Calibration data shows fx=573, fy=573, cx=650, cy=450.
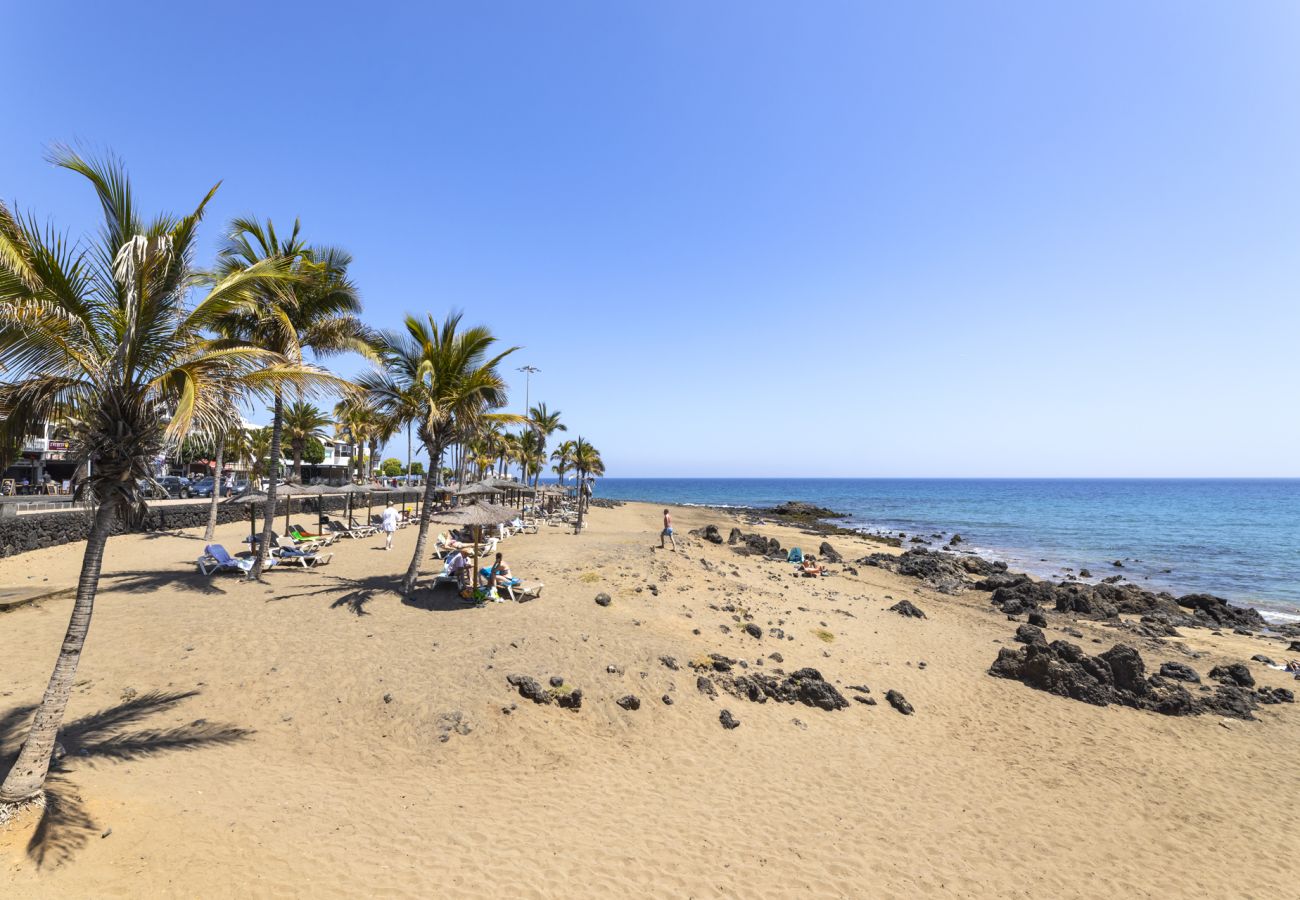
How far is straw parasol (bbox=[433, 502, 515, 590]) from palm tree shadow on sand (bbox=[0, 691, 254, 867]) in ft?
18.9

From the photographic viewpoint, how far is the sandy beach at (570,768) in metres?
5.83

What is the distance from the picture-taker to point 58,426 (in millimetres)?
5895

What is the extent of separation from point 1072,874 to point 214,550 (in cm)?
2014

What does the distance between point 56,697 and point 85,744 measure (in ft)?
7.29

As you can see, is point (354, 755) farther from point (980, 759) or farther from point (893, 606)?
point (893, 606)

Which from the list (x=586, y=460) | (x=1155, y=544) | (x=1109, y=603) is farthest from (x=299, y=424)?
(x=1155, y=544)

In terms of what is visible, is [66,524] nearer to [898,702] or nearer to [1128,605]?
[898,702]

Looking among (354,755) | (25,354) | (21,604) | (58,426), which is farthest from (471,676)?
(21,604)

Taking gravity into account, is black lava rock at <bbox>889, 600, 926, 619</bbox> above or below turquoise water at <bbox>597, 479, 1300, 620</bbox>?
above

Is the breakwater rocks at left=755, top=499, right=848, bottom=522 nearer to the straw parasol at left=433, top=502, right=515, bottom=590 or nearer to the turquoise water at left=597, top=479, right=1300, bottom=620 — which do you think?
the turquoise water at left=597, top=479, right=1300, bottom=620

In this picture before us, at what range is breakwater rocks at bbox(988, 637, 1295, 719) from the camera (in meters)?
12.5

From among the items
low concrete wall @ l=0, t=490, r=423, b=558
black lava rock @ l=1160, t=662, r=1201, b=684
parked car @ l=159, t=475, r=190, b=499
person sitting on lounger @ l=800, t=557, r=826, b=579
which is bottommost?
black lava rock @ l=1160, t=662, r=1201, b=684

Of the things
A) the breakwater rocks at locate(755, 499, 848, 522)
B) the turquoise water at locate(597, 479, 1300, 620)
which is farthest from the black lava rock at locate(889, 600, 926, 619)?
the breakwater rocks at locate(755, 499, 848, 522)

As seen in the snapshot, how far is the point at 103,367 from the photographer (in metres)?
5.67
